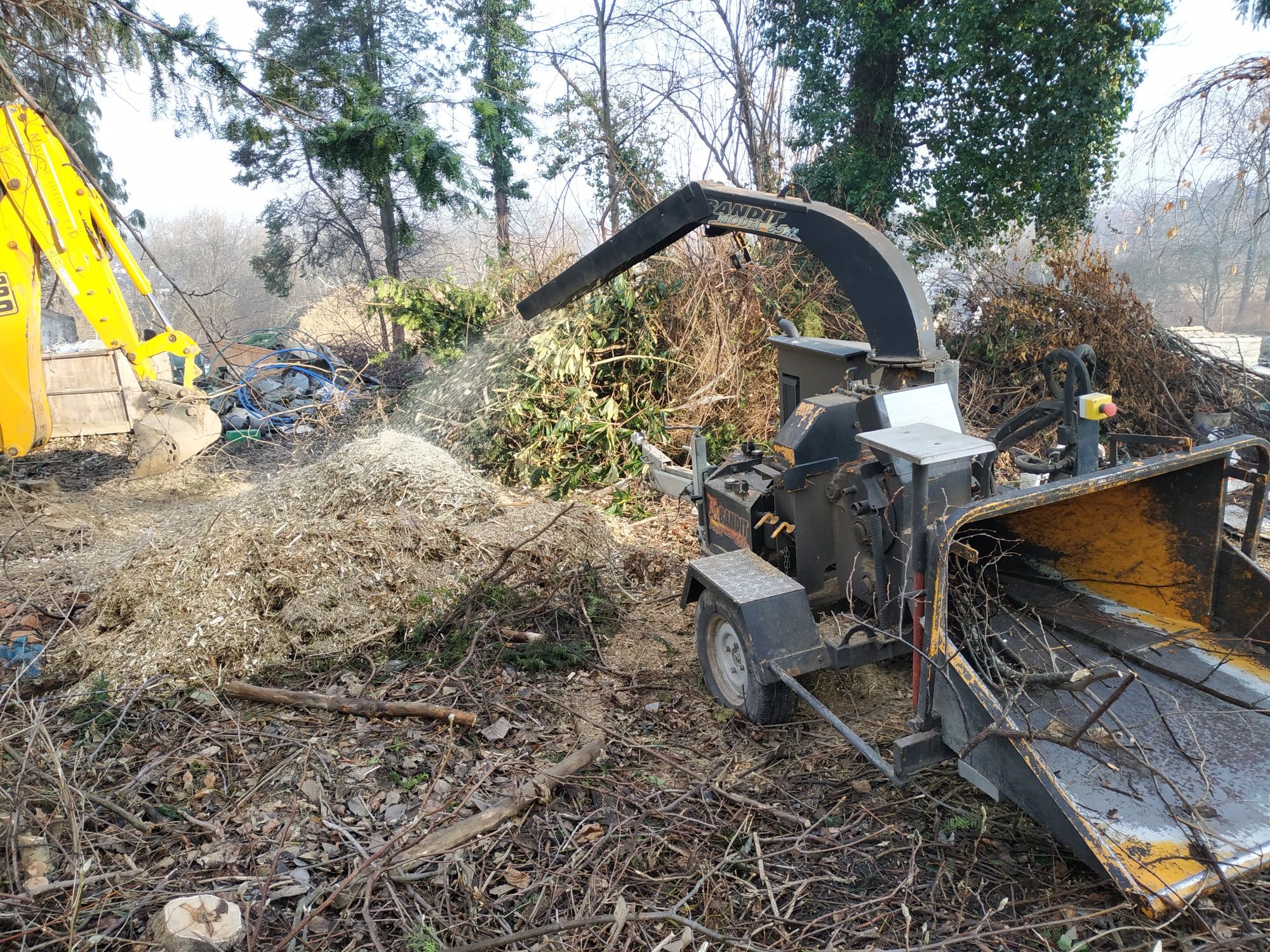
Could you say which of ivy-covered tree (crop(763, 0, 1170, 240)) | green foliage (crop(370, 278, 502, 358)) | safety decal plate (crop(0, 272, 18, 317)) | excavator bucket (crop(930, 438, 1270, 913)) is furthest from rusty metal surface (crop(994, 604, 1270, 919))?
ivy-covered tree (crop(763, 0, 1170, 240))

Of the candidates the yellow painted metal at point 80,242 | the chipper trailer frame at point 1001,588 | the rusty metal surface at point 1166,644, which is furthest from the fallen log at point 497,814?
the yellow painted metal at point 80,242

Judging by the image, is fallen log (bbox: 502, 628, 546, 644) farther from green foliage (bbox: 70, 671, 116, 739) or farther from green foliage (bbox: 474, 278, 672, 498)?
green foliage (bbox: 474, 278, 672, 498)

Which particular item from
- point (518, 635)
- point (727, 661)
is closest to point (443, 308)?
point (518, 635)

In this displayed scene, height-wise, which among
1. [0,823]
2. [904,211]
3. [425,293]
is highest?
[904,211]

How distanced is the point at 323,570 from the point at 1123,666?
14.3 ft

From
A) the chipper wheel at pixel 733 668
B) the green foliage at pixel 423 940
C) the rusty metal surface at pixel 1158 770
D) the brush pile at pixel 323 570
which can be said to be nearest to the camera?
the rusty metal surface at pixel 1158 770

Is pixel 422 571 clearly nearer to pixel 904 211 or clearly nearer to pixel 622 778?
pixel 622 778

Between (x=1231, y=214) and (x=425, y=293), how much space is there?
8.62 m

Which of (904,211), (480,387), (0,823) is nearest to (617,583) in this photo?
(0,823)

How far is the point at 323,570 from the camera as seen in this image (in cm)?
523

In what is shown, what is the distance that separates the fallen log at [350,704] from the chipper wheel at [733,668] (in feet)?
4.13

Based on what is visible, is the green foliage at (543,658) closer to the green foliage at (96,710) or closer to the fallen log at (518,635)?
the fallen log at (518,635)

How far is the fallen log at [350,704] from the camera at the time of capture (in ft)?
14.0

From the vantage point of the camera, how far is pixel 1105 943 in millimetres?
2727
